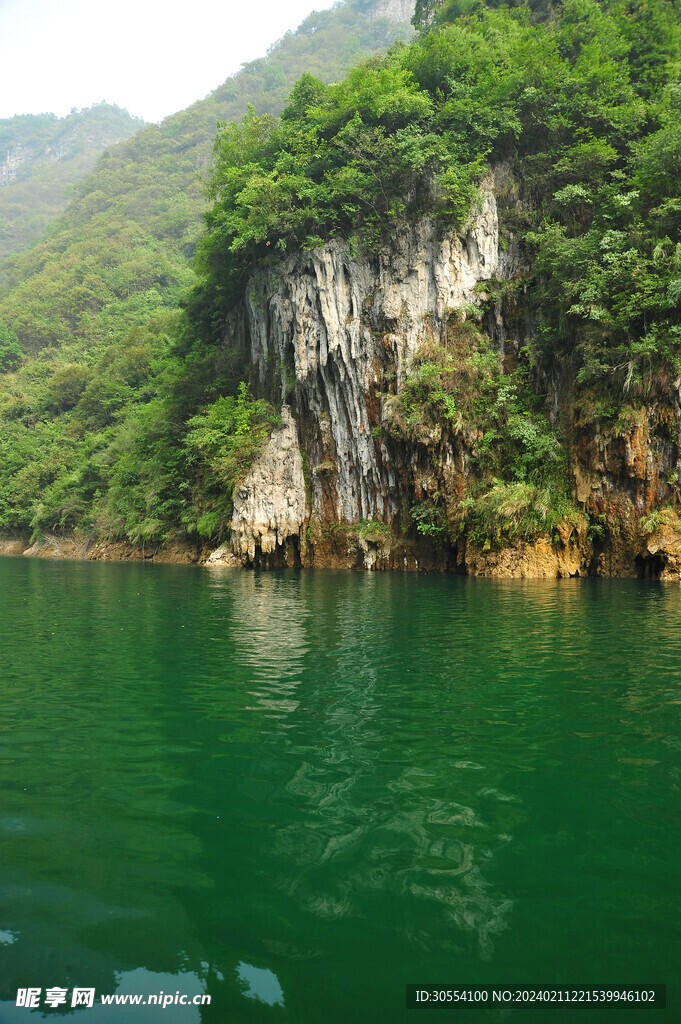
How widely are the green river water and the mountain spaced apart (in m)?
134

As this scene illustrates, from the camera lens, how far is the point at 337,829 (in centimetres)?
389

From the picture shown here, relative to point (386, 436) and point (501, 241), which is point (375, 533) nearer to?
point (386, 436)

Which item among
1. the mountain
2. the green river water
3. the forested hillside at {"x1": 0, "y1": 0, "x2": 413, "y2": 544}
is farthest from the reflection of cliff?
the mountain

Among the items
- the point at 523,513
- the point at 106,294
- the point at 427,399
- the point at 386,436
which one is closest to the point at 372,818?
the point at 523,513

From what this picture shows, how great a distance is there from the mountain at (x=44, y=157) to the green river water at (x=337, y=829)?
133984 mm

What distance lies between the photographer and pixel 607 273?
790 inches

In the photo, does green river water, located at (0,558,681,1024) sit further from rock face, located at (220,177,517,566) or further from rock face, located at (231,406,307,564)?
rock face, located at (231,406,307,564)

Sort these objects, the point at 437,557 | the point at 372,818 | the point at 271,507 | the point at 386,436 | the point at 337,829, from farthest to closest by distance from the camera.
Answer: the point at 271,507 → the point at 386,436 → the point at 437,557 → the point at 372,818 → the point at 337,829

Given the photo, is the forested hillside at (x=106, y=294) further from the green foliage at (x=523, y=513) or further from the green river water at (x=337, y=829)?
the green river water at (x=337, y=829)

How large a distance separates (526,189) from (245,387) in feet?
50.3

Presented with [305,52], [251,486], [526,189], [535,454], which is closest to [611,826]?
[535,454]

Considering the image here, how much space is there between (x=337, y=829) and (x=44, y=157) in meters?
209

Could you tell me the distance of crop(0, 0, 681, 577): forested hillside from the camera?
20.2 meters

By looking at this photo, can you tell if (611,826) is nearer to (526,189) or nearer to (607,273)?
(607,273)
